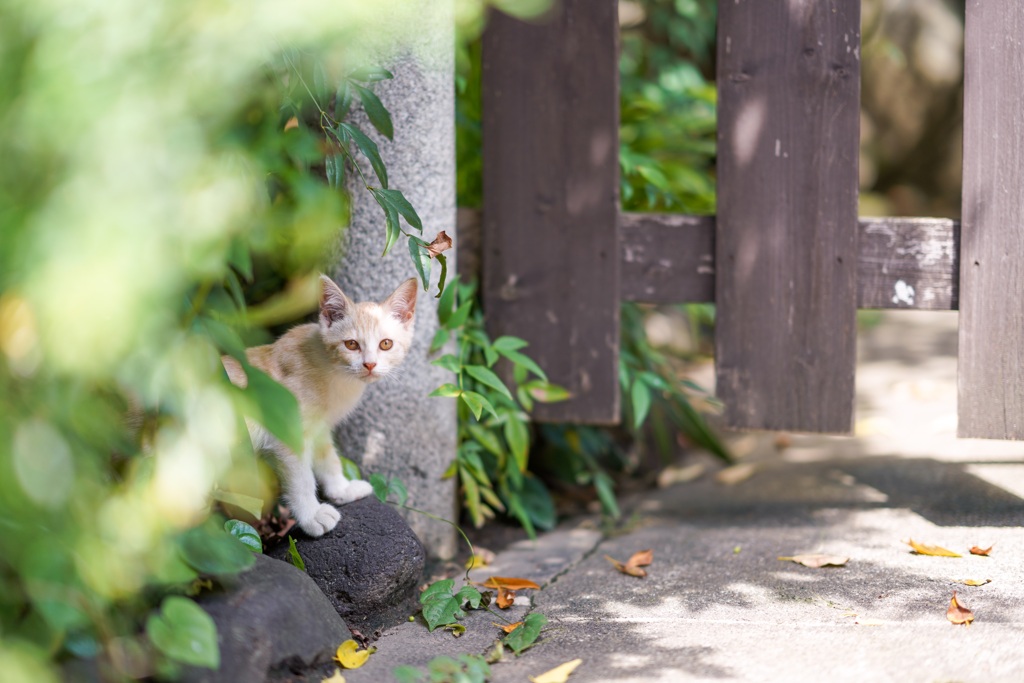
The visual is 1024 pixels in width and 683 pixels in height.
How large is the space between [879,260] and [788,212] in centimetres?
34

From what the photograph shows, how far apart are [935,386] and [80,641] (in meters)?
4.24

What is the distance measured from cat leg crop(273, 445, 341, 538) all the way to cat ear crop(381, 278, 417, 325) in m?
0.45

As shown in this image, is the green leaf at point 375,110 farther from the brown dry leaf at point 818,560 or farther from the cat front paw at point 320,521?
the brown dry leaf at point 818,560

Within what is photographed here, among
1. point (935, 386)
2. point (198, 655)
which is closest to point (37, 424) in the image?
point (198, 655)

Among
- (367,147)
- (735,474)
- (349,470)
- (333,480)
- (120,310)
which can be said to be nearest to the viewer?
(120,310)

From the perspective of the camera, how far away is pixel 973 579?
8.55 feet

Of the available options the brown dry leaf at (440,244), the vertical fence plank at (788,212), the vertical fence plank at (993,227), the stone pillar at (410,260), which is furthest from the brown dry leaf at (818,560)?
the brown dry leaf at (440,244)

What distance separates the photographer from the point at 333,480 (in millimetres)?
2707


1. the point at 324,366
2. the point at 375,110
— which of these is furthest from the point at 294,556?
the point at 375,110

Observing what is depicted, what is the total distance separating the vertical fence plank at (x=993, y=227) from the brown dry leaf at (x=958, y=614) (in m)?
0.87

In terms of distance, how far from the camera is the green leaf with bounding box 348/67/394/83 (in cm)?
255

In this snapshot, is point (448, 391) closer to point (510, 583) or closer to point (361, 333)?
point (361, 333)

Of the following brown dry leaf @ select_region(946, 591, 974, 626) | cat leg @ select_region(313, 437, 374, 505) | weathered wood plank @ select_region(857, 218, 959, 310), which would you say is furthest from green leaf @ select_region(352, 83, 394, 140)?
brown dry leaf @ select_region(946, 591, 974, 626)

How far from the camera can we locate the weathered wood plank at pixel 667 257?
323 cm
